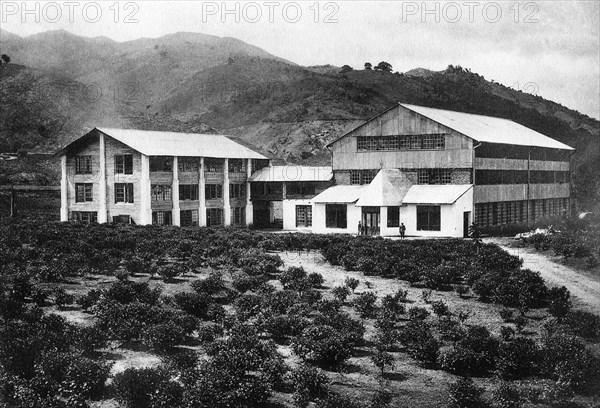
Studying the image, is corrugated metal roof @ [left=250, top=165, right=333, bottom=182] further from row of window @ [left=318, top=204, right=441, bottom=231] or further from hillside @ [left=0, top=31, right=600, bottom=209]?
hillside @ [left=0, top=31, right=600, bottom=209]

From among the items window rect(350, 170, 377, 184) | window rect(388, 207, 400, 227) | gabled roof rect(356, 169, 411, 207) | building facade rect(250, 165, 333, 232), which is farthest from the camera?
building facade rect(250, 165, 333, 232)

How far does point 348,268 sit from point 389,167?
22.7 meters

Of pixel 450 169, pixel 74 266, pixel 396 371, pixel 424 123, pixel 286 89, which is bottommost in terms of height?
pixel 396 371

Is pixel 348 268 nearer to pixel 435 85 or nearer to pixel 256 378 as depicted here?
pixel 256 378

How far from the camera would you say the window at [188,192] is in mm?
59625

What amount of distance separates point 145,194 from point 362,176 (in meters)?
19.6

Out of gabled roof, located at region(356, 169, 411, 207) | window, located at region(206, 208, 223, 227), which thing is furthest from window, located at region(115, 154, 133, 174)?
gabled roof, located at region(356, 169, 411, 207)

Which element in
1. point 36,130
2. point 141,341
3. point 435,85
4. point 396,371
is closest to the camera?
point 396,371

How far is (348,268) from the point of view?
3450 cm

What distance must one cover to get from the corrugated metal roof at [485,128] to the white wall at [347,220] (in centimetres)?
1004

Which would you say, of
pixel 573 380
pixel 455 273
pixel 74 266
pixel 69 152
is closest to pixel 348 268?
pixel 455 273

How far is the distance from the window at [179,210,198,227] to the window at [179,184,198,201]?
4.29ft

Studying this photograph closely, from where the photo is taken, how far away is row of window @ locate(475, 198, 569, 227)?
54344 millimetres

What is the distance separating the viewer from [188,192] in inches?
2378
